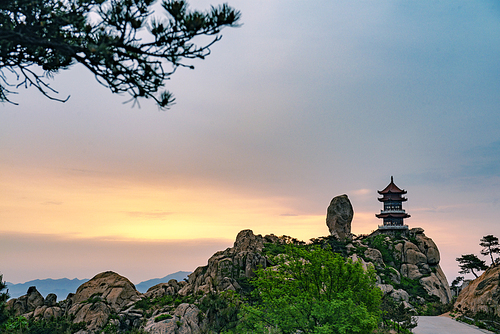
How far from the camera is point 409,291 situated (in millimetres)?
59875

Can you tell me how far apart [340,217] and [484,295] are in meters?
41.1

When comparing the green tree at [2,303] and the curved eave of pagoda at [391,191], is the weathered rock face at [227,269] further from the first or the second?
the curved eave of pagoda at [391,191]

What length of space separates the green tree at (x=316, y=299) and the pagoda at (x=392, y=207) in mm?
62592

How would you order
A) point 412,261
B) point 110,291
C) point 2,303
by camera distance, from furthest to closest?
point 412,261, point 110,291, point 2,303

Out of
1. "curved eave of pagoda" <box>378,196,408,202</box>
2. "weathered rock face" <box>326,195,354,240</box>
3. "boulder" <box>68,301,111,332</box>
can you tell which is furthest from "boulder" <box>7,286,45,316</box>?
"curved eave of pagoda" <box>378,196,408,202</box>

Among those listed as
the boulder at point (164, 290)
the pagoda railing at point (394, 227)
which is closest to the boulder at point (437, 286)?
the pagoda railing at point (394, 227)

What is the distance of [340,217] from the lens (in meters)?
79.6

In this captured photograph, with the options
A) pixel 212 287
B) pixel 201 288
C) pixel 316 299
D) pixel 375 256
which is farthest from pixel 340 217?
pixel 316 299

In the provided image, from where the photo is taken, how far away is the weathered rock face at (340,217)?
260 feet

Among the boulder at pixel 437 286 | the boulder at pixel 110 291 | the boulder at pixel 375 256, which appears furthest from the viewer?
the boulder at pixel 375 256

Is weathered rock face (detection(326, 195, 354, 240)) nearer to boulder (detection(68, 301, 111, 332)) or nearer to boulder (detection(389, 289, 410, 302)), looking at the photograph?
boulder (detection(389, 289, 410, 302))

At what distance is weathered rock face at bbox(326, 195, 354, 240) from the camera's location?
79.2 metres

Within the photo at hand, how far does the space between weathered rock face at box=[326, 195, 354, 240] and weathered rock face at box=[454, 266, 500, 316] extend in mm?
34284

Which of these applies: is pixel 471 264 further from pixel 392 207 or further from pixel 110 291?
pixel 110 291
